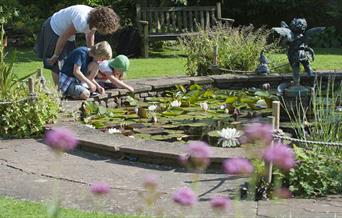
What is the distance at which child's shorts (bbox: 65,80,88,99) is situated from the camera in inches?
312

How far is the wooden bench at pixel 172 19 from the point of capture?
1590 cm

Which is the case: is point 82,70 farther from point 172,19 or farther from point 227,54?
point 172,19

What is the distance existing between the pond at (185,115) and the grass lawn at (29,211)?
2228 mm

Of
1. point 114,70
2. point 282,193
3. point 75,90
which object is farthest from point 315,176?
point 114,70

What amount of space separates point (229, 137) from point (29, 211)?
2.47 m

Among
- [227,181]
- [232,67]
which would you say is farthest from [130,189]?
[232,67]

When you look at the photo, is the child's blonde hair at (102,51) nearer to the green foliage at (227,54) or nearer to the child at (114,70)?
the child at (114,70)

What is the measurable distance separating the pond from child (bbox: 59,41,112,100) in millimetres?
384

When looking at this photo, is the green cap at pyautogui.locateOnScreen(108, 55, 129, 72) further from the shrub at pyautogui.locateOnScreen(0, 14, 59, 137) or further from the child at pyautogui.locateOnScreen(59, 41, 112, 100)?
the shrub at pyautogui.locateOnScreen(0, 14, 59, 137)

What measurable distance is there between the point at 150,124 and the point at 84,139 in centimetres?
126

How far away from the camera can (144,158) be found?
5727 mm

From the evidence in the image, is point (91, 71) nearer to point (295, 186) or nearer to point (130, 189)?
point (130, 189)

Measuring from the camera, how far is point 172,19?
16734 millimetres

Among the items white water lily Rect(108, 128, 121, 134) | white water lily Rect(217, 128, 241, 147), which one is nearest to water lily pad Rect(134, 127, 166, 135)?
white water lily Rect(108, 128, 121, 134)
